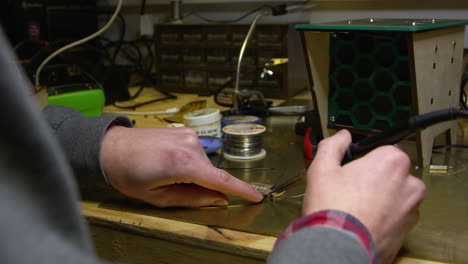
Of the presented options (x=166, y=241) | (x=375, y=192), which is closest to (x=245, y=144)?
(x=166, y=241)

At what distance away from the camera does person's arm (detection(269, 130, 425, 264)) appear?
1.18 feet

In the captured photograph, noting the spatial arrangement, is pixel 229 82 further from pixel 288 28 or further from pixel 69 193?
pixel 69 193

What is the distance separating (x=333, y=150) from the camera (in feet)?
1.60

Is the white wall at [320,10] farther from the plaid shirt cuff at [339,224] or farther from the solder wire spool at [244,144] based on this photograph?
the plaid shirt cuff at [339,224]

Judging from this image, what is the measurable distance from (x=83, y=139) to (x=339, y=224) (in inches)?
15.4

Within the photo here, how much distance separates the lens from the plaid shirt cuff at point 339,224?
38cm

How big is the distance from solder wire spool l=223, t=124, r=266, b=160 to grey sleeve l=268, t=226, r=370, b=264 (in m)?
0.41

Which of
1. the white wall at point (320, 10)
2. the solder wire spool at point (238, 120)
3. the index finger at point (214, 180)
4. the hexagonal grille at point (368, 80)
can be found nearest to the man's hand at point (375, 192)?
the index finger at point (214, 180)

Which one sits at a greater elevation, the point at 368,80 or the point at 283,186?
the point at 368,80

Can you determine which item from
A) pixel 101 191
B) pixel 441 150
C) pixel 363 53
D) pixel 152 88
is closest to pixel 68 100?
pixel 101 191

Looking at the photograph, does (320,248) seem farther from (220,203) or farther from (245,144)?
(245,144)

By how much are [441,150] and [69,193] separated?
2.34ft

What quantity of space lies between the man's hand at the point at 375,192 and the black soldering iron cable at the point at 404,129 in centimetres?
3

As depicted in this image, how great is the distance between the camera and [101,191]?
0.68 meters
